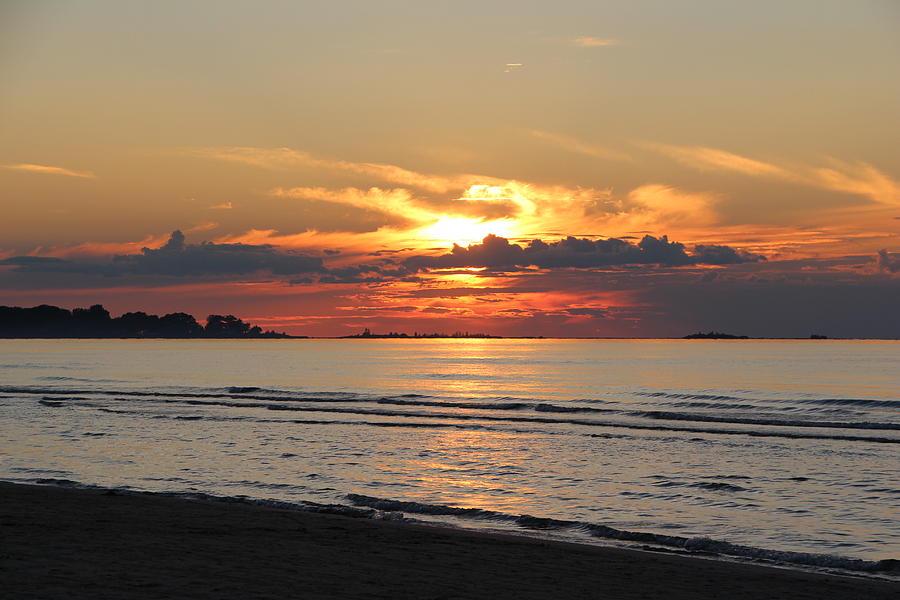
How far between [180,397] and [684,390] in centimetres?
4725

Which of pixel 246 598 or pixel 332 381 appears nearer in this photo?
pixel 246 598

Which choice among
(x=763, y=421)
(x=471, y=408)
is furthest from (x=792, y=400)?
(x=471, y=408)

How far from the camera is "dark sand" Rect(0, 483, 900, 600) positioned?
1222 centimetres

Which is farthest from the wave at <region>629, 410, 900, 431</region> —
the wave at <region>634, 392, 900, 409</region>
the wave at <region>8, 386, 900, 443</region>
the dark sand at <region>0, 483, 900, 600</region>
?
the dark sand at <region>0, 483, 900, 600</region>

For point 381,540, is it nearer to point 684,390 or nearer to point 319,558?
point 319,558

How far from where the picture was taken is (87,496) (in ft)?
69.5

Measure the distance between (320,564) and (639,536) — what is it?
7.75 m

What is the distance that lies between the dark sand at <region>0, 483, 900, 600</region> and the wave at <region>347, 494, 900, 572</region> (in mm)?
1254

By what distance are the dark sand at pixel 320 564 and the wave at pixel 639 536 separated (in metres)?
1.25

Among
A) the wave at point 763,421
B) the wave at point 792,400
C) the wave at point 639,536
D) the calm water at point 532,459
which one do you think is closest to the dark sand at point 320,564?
the wave at point 639,536

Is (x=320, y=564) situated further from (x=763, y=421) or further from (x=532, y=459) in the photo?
(x=763, y=421)

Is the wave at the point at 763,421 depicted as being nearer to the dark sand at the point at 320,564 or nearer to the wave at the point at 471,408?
the wave at the point at 471,408

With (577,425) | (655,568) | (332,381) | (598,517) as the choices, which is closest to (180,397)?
(332,381)

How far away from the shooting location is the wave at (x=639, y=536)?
53.8 ft
